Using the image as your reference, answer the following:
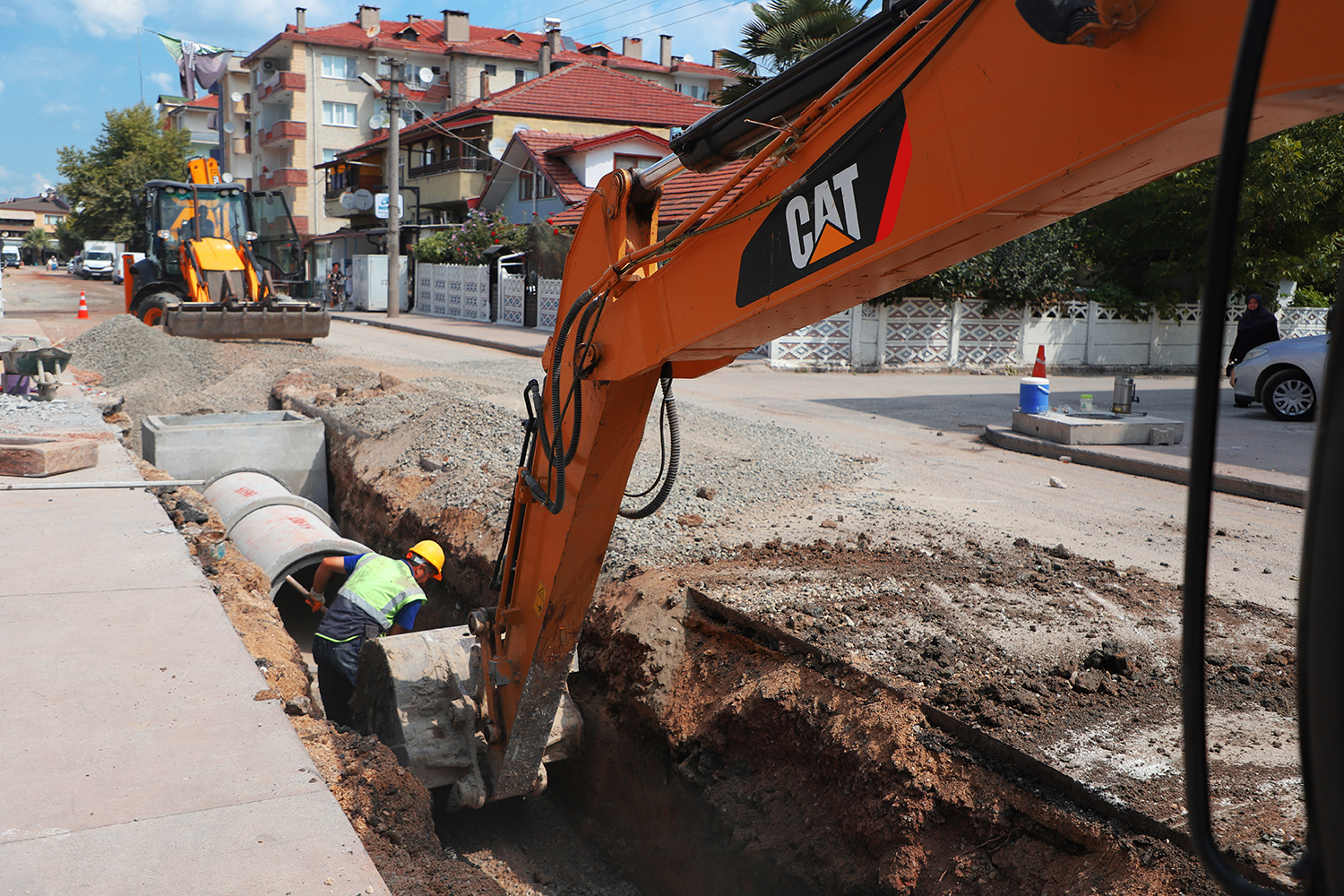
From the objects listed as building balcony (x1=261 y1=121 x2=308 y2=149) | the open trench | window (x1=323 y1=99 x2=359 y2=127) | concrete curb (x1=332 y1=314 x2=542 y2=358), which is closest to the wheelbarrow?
the open trench

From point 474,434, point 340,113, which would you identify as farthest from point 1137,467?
point 340,113

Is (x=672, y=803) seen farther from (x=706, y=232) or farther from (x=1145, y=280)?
(x=1145, y=280)

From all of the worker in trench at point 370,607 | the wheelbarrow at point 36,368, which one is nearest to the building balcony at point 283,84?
the wheelbarrow at point 36,368

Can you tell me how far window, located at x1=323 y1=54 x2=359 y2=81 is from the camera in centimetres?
5456

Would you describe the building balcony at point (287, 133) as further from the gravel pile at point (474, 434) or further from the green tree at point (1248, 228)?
the green tree at point (1248, 228)

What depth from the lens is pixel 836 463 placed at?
952 centimetres

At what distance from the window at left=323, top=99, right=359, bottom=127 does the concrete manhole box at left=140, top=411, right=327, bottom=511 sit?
4891cm

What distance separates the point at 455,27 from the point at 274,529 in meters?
57.2

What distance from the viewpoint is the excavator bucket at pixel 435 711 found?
17.4ft

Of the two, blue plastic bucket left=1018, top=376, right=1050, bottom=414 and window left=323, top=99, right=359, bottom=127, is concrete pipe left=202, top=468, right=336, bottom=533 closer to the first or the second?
blue plastic bucket left=1018, top=376, right=1050, bottom=414

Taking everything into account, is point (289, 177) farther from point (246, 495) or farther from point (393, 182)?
point (246, 495)

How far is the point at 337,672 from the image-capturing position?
689 cm

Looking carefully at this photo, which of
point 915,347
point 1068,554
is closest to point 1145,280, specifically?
point 915,347

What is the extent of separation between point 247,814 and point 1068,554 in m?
5.11
